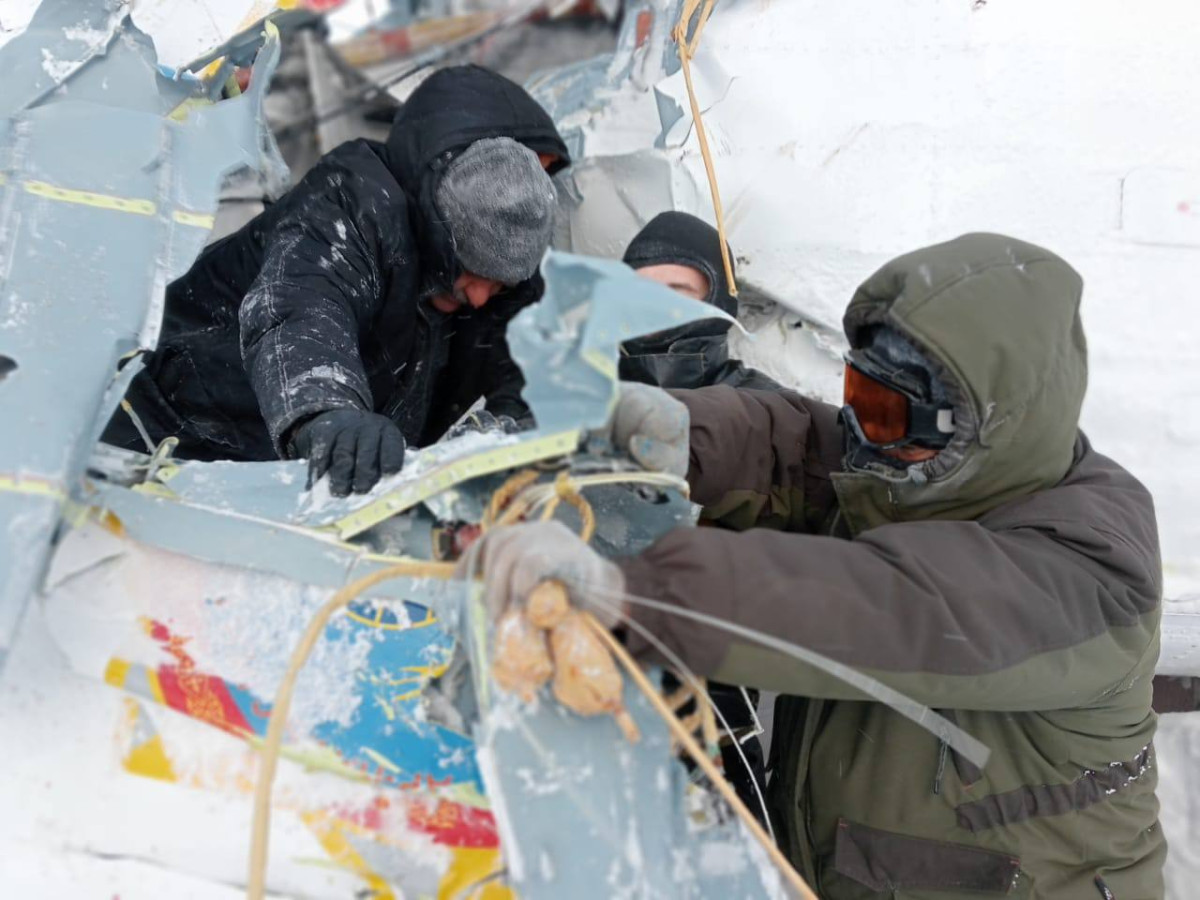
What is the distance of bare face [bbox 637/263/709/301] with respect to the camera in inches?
96.3

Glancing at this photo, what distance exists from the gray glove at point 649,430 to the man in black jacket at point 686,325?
96 cm

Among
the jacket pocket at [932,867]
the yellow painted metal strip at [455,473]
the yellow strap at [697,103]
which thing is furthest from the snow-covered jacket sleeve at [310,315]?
the jacket pocket at [932,867]

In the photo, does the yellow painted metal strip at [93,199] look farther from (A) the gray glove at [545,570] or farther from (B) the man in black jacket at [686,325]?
(B) the man in black jacket at [686,325]

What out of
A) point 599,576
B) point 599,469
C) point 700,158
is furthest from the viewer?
point 700,158

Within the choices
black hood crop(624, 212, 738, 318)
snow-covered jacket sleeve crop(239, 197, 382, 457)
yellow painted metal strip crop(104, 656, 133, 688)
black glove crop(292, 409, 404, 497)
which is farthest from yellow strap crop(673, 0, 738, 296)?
yellow painted metal strip crop(104, 656, 133, 688)

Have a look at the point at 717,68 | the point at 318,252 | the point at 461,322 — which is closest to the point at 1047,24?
the point at 717,68

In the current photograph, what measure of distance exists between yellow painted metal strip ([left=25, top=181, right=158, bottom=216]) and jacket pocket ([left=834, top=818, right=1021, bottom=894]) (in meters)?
1.54

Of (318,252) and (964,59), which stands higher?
(964,59)

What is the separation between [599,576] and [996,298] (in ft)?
2.42

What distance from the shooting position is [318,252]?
2125 mm

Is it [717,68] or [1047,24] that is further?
[717,68]

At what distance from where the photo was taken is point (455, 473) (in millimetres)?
Answer: 1238

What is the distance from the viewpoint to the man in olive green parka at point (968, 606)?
3.80 ft

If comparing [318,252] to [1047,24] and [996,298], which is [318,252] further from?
[1047,24]
